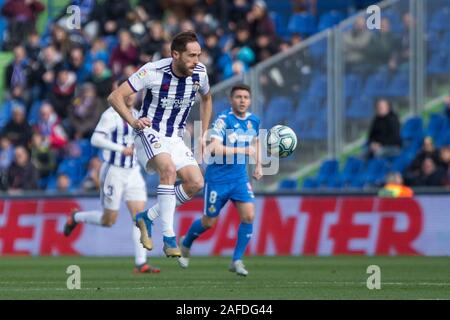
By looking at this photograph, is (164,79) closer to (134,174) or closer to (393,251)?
(134,174)

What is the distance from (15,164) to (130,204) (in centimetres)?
753

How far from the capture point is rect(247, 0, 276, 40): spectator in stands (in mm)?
24844

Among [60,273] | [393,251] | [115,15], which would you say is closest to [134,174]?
[60,273]

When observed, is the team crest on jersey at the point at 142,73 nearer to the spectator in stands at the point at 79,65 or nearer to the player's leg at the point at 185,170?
the player's leg at the point at 185,170

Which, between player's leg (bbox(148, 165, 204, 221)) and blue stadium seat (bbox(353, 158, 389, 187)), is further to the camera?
blue stadium seat (bbox(353, 158, 389, 187))

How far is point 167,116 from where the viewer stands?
13875 mm

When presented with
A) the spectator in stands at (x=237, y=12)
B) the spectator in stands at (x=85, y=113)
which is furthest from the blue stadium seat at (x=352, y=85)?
the spectator in stands at (x=85, y=113)

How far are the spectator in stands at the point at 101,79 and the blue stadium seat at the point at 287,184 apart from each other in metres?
4.24

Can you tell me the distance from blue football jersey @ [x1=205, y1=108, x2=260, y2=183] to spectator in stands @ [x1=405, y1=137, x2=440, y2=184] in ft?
18.7

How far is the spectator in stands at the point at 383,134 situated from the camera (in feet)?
71.2

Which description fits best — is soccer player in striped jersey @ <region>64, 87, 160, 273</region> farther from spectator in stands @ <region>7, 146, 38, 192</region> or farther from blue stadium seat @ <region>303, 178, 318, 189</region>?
spectator in stands @ <region>7, 146, 38, 192</region>

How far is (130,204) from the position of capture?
1700cm

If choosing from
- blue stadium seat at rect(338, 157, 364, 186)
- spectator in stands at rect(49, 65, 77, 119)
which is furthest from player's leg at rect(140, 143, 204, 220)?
spectator in stands at rect(49, 65, 77, 119)

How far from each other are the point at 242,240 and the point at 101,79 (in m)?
10.3
